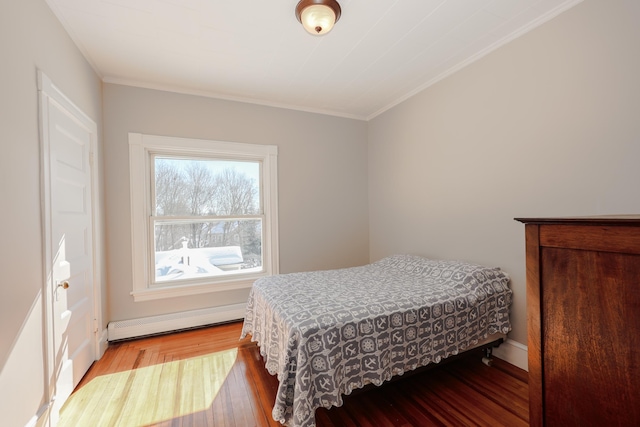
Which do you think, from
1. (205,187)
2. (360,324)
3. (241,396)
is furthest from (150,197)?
(360,324)

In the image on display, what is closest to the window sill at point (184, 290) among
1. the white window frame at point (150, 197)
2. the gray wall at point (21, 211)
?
the white window frame at point (150, 197)

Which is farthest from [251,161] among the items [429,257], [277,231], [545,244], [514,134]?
[545,244]

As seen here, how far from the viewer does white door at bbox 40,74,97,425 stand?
160 centimetres

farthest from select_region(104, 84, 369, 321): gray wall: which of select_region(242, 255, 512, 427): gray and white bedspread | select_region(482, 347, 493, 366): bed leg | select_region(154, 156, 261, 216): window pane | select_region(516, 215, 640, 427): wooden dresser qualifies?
select_region(516, 215, 640, 427): wooden dresser

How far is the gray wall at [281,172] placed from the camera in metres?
2.69

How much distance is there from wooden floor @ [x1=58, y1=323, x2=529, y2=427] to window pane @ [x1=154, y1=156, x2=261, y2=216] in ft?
4.80

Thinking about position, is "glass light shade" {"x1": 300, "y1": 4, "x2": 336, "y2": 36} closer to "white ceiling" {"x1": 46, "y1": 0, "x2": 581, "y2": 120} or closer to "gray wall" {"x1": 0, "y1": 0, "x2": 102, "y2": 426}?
"white ceiling" {"x1": 46, "y1": 0, "x2": 581, "y2": 120}

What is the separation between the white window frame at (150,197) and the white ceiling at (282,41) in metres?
0.57

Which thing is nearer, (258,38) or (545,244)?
(545,244)

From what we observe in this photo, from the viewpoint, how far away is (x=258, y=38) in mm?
2082

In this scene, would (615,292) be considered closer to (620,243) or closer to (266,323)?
(620,243)

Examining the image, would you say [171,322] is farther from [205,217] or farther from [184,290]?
[205,217]

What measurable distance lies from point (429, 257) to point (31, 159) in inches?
125

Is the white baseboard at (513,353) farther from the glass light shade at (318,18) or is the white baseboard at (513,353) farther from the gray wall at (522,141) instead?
the glass light shade at (318,18)
